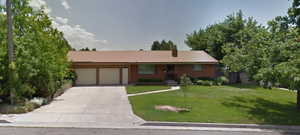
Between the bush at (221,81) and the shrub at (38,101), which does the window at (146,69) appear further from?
the shrub at (38,101)

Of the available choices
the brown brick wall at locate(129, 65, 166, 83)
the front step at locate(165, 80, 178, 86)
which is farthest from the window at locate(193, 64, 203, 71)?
the brown brick wall at locate(129, 65, 166, 83)

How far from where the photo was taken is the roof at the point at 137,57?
21328 mm

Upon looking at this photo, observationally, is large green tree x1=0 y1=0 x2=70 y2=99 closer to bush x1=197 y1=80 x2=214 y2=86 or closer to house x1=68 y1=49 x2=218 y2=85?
house x1=68 y1=49 x2=218 y2=85

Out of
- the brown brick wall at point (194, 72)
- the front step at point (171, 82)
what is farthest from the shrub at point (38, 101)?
the brown brick wall at point (194, 72)

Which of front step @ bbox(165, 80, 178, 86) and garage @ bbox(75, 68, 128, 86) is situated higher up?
garage @ bbox(75, 68, 128, 86)

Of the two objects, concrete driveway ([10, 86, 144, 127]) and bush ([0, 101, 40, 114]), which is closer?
concrete driveway ([10, 86, 144, 127])

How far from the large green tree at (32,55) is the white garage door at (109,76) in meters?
8.39

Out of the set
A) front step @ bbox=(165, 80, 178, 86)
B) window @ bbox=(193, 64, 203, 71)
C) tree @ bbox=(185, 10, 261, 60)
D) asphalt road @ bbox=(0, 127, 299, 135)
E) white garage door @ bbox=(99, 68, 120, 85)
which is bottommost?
asphalt road @ bbox=(0, 127, 299, 135)

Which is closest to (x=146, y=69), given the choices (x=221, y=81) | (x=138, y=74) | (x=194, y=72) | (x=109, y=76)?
(x=138, y=74)

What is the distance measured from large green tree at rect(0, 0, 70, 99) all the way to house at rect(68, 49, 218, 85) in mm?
8277

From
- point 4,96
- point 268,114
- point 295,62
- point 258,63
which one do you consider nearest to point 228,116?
point 268,114

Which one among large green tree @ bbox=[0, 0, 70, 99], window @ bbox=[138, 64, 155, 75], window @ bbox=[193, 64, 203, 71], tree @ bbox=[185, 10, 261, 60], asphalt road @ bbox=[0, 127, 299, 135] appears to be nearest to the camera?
asphalt road @ bbox=[0, 127, 299, 135]

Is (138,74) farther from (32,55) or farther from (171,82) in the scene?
(32,55)

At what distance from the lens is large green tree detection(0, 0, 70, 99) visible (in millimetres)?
9523
